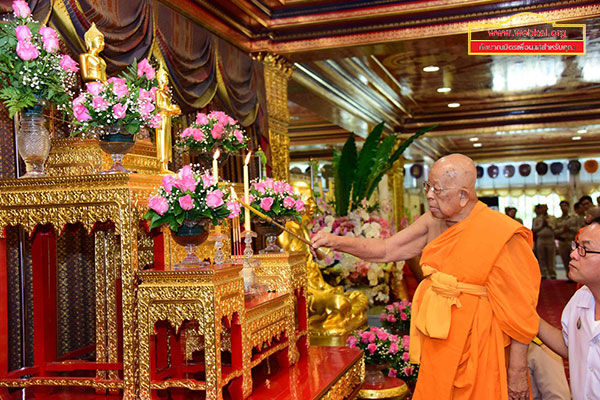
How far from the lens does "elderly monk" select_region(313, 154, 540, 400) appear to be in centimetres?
245

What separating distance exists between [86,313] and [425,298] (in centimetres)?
181

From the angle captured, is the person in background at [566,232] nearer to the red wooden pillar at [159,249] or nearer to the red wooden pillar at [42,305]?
the red wooden pillar at [159,249]

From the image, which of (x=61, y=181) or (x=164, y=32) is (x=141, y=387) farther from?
(x=164, y=32)

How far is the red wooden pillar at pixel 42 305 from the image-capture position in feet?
9.23

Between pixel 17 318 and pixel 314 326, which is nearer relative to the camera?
pixel 17 318

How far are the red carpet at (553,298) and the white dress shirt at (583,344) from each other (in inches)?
194

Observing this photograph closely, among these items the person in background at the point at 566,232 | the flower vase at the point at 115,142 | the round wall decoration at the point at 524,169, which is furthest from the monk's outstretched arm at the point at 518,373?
the round wall decoration at the point at 524,169

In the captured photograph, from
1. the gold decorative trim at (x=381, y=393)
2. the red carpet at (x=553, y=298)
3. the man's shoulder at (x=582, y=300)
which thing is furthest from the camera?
the red carpet at (x=553, y=298)

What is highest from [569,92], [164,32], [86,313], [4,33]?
[569,92]

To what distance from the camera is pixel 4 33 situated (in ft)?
8.22

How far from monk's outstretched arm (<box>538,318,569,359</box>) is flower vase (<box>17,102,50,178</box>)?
2.06 metres

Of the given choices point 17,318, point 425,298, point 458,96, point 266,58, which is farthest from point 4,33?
point 458,96

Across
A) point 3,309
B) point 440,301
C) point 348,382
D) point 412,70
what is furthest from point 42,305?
point 412,70

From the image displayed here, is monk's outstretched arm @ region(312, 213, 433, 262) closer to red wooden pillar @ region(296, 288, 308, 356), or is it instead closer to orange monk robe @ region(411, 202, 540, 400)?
orange monk robe @ region(411, 202, 540, 400)
